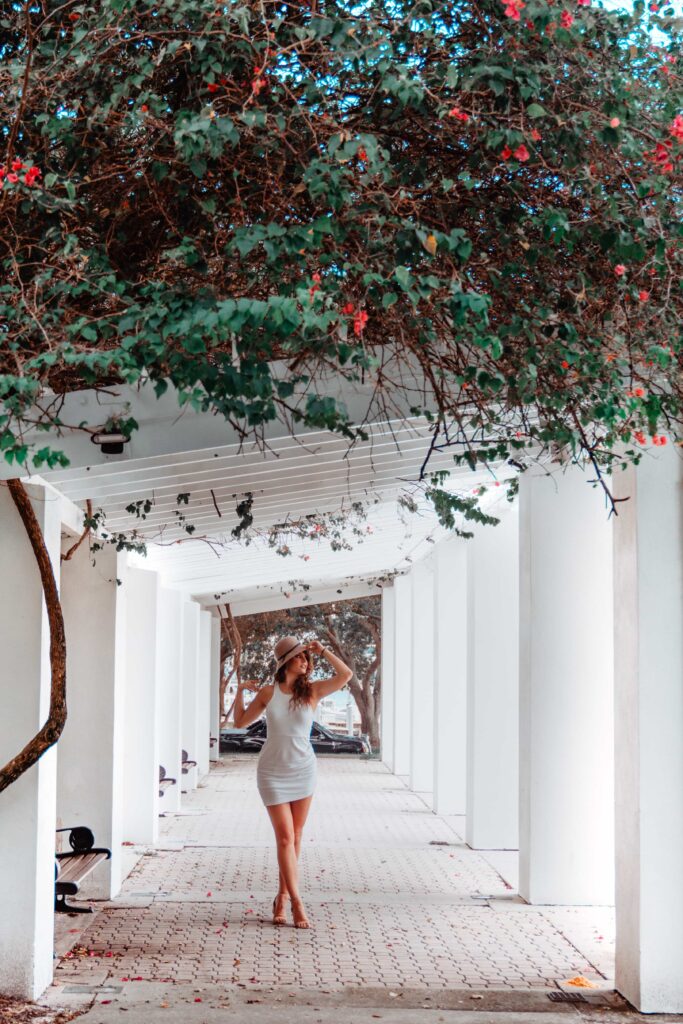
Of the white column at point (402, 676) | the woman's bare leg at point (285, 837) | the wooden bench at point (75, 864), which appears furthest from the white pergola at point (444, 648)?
the white column at point (402, 676)

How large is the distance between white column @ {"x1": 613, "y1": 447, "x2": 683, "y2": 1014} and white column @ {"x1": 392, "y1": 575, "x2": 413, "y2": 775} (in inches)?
545

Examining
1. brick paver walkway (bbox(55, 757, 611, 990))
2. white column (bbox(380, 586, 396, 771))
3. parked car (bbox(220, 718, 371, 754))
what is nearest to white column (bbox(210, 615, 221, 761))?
parked car (bbox(220, 718, 371, 754))

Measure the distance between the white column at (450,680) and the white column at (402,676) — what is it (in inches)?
207

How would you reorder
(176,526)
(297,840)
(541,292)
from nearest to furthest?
(541,292), (297,840), (176,526)

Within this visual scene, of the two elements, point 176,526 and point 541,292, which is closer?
point 541,292

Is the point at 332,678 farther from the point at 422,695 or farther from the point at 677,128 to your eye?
the point at 422,695

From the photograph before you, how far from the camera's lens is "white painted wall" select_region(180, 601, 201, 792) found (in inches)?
673

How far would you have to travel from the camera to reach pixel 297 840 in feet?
25.3

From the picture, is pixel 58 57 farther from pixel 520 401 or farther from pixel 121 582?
pixel 121 582

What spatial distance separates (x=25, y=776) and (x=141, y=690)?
5.03 m

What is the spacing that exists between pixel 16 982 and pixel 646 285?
4.36 m

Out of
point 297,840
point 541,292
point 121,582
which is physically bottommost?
point 297,840

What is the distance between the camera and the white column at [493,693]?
11.0 m

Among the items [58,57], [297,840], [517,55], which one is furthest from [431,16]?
[297,840]
